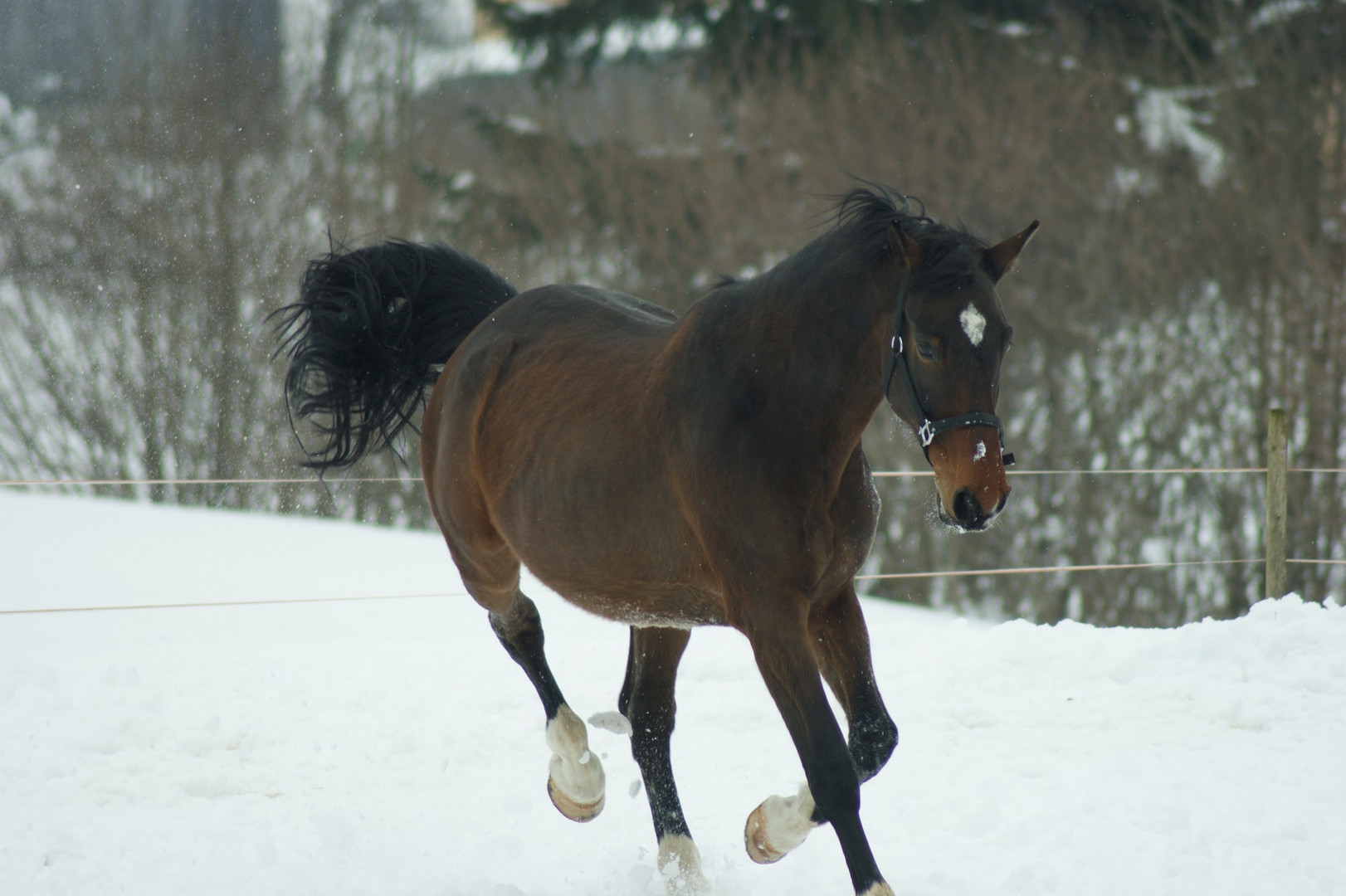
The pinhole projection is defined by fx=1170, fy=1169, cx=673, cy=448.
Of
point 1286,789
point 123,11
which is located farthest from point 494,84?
point 1286,789

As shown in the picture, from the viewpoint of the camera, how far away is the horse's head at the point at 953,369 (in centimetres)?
243

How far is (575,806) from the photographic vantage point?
3.69 metres

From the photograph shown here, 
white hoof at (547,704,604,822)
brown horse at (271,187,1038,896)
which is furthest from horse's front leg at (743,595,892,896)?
white hoof at (547,704,604,822)

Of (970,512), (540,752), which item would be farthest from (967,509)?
(540,752)

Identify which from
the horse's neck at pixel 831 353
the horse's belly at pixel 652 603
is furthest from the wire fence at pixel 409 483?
the horse's neck at pixel 831 353

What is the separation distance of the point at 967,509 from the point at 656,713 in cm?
159

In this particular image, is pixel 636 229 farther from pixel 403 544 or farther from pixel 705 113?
pixel 403 544

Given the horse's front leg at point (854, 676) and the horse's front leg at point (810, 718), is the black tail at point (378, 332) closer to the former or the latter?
the horse's front leg at point (854, 676)

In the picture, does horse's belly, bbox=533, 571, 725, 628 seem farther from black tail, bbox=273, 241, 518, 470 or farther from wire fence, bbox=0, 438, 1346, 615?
wire fence, bbox=0, 438, 1346, 615

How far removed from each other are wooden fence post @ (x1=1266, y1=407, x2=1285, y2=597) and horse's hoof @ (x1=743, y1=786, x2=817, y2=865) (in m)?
5.35

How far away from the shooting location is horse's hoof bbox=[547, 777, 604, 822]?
369cm

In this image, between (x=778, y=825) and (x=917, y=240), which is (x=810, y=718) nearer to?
(x=778, y=825)

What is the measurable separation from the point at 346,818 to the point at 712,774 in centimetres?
141

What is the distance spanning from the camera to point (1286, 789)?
4012 millimetres
